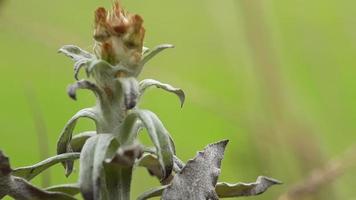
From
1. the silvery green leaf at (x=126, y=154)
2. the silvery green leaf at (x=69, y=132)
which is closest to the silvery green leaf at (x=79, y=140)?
the silvery green leaf at (x=69, y=132)

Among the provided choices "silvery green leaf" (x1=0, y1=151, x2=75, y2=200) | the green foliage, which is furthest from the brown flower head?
"silvery green leaf" (x1=0, y1=151, x2=75, y2=200)

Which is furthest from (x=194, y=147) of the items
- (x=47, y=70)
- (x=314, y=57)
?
(x=47, y=70)

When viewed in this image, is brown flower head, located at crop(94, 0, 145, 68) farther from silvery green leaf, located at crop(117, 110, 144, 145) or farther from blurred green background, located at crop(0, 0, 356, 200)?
blurred green background, located at crop(0, 0, 356, 200)

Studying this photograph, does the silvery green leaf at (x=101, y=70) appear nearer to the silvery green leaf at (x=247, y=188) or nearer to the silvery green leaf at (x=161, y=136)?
the silvery green leaf at (x=161, y=136)

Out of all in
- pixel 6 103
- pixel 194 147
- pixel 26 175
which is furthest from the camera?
pixel 6 103

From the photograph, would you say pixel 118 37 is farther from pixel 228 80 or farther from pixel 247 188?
pixel 228 80

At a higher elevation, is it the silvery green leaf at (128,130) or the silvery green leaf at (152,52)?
the silvery green leaf at (152,52)

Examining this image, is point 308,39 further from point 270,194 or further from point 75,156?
point 75,156
